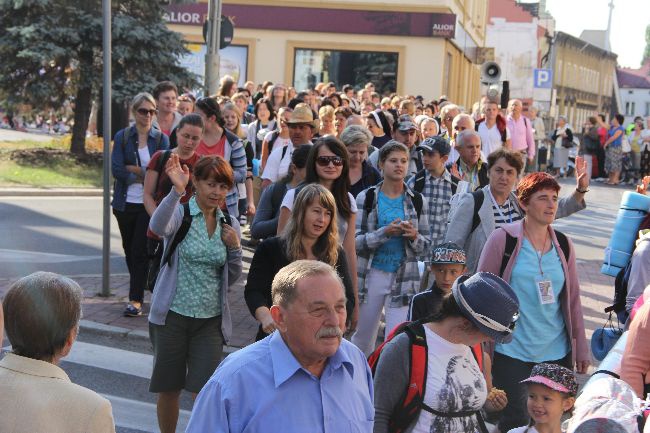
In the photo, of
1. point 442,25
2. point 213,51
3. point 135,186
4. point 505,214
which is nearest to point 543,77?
point 442,25

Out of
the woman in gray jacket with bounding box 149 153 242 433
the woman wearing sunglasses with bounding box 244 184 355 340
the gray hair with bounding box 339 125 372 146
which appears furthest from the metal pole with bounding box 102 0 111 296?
the woman wearing sunglasses with bounding box 244 184 355 340

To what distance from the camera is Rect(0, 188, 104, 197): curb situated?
60.9 feet

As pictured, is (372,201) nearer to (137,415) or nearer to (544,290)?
(544,290)

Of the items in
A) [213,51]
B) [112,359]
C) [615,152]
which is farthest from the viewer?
[615,152]

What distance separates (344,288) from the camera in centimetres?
527

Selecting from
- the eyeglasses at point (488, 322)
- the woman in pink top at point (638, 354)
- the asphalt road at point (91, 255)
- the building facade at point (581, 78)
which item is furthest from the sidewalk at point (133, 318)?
the building facade at point (581, 78)

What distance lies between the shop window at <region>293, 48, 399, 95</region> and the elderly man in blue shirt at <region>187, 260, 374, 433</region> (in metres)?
32.6

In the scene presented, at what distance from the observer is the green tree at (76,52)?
21672mm

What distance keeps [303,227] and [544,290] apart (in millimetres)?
1451

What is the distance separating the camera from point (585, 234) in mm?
19000

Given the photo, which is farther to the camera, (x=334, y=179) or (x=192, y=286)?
(x=334, y=179)

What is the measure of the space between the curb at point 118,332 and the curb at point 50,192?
909cm

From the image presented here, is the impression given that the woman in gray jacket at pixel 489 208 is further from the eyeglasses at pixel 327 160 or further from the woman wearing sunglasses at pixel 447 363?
the woman wearing sunglasses at pixel 447 363

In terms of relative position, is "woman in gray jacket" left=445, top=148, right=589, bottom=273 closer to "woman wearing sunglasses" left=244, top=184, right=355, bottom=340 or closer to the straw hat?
"woman wearing sunglasses" left=244, top=184, right=355, bottom=340
